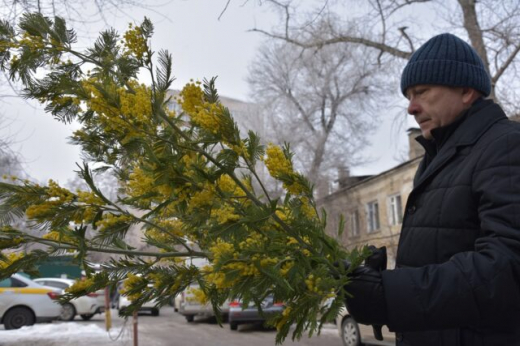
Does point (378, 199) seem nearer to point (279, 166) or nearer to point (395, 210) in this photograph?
point (395, 210)

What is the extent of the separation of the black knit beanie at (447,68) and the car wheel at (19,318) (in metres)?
17.0

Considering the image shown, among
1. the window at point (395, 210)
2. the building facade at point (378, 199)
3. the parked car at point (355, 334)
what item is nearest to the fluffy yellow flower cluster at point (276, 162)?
the parked car at point (355, 334)

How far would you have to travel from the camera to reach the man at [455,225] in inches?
50.5

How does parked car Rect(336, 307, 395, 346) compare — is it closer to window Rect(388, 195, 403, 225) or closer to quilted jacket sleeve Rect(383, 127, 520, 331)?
quilted jacket sleeve Rect(383, 127, 520, 331)

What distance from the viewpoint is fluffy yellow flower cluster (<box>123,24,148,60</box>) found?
1.88m

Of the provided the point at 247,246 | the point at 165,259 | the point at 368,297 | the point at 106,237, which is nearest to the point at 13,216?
the point at 106,237

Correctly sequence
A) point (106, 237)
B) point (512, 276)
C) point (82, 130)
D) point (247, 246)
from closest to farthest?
1. point (512, 276)
2. point (247, 246)
3. point (106, 237)
4. point (82, 130)

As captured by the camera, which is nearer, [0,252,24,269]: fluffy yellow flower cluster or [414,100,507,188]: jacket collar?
[414,100,507,188]: jacket collar

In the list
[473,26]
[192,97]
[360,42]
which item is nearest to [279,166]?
[192,97]

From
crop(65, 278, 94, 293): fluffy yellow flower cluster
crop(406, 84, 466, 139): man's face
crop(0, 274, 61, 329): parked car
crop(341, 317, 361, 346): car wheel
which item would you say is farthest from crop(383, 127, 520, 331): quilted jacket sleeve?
crop(0, 274, 61, 329): parked car

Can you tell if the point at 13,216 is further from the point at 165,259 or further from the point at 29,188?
the point at 165,259

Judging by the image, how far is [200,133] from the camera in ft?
5.49

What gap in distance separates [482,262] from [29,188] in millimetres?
1269

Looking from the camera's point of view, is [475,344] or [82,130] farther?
[82,130]
